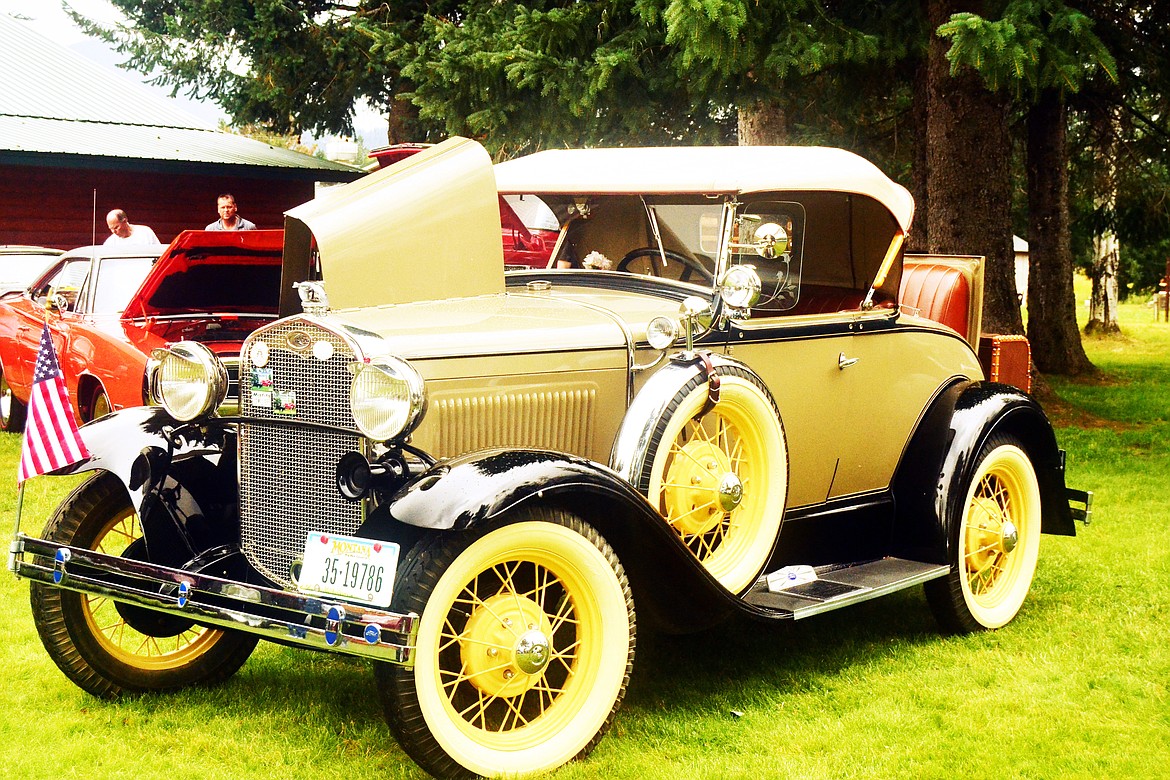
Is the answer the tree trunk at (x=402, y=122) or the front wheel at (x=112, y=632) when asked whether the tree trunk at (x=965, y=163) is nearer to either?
the front wheel at (x=112, y=632)

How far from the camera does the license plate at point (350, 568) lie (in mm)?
3500

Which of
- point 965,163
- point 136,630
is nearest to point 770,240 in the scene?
point 136,630

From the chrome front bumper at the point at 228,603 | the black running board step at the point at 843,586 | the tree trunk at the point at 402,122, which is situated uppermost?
the tree trunk at the point at 402,122

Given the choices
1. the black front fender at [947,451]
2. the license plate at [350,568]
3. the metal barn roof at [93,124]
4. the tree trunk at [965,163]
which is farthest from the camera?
the metal barn roof at [93,124]

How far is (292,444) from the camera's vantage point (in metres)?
4.06

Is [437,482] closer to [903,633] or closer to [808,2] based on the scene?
[903,633]

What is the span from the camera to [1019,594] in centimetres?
574

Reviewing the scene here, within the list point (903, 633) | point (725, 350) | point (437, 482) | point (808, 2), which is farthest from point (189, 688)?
point (808, 2)

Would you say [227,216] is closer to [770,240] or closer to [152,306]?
[152,306]

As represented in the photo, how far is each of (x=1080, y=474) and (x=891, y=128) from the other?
797 cm

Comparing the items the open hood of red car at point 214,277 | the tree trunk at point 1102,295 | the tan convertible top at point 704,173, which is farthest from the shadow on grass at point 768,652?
the tree trunk at point 1102,295

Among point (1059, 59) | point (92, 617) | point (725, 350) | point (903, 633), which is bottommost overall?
point (903, 633)

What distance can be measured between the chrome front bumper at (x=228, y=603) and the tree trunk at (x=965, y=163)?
9.08m

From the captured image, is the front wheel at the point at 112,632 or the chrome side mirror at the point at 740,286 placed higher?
the chrome side mirror at the point at 740,286
